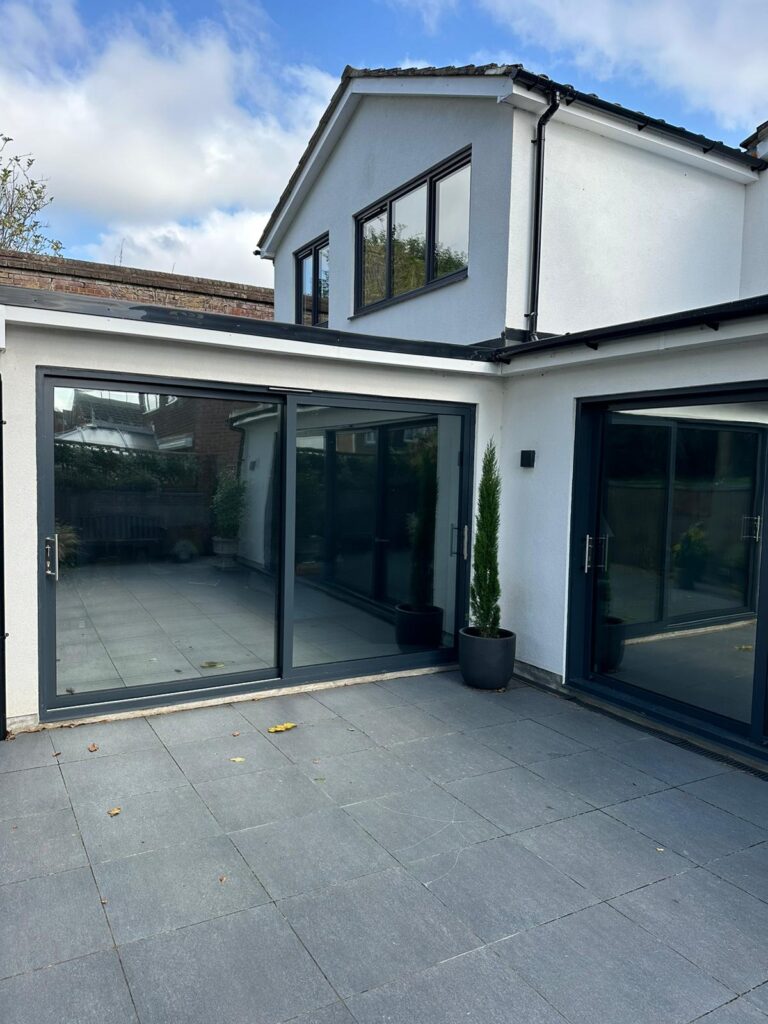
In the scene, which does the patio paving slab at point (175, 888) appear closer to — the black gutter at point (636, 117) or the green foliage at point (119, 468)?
the green foliage at point (119, 468)

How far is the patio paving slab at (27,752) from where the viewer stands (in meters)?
4.25

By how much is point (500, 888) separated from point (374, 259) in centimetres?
814

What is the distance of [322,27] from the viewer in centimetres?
1028

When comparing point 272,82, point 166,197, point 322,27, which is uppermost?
point 166,197

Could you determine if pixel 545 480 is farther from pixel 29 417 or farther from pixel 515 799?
pixel 29 417

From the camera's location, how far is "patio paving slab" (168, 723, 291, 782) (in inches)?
167

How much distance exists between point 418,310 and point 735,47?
18.1 ft

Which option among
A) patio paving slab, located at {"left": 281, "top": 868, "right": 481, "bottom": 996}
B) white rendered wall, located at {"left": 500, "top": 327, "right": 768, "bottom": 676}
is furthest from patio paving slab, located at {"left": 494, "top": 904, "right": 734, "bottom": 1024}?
white rendered wall, located at {"left": 500, "top": 327, "right": 768, "bottom": 676}

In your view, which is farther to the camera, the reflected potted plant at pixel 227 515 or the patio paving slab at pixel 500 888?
the reflected potted plant at pixel 227 515

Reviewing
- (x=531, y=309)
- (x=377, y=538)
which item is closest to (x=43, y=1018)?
(x=377, y=538)

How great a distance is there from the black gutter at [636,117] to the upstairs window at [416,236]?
3.77 ft

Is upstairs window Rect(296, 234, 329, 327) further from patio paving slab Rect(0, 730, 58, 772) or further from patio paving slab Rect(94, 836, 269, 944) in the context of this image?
patio paving slab Rect(94, 836, 269, 944)

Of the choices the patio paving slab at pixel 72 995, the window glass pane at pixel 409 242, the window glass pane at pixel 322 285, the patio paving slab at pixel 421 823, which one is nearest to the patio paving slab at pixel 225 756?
the patio paving slab at pixel 421 823

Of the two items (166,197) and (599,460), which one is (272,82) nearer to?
(599,460)
